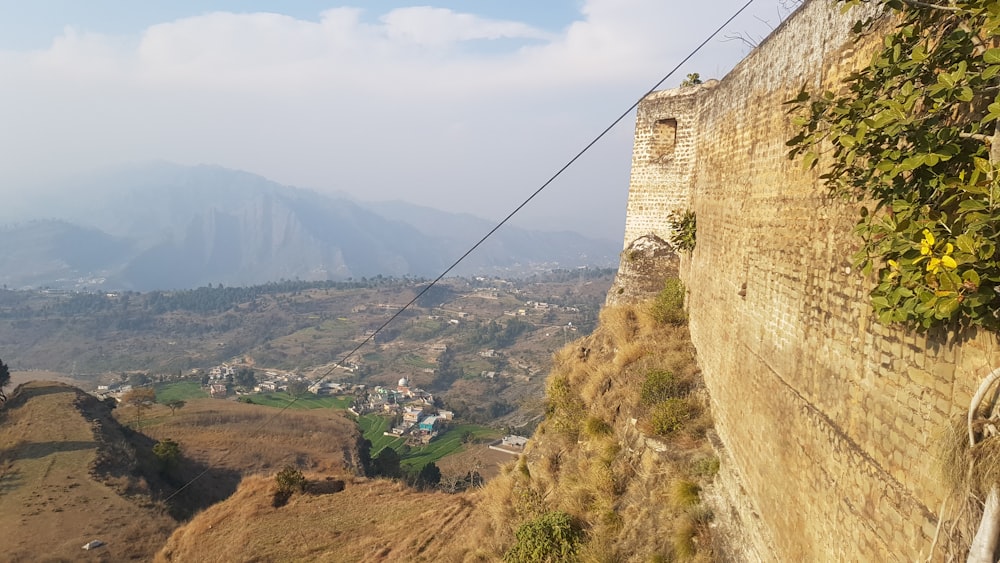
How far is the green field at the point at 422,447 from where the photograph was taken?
170 feet

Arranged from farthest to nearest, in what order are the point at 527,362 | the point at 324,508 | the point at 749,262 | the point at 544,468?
1. the point at 527,362
2. the point at 324,508
3. the point at 544,468
4. the point at 749,262

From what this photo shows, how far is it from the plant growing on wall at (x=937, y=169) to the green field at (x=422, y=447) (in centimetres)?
4658

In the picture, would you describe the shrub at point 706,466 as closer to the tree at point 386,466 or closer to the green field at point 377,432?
the tree at point 386,466

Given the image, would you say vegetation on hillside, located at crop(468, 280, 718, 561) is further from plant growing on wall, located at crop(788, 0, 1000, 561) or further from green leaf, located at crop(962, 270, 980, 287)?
green leaf, located at crop(962, 270, 980, 287)

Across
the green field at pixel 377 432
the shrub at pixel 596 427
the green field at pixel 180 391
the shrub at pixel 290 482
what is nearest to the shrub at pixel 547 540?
the shrub at pixel 596 427

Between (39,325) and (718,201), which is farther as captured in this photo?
(39,325)

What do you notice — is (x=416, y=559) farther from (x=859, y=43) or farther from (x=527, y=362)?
(x=527, y=362)

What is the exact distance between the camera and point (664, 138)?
477 inches

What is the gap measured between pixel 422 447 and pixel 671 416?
51.6 meters

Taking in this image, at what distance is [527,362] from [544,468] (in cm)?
8436

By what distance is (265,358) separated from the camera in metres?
102

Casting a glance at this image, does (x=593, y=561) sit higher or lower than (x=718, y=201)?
lower

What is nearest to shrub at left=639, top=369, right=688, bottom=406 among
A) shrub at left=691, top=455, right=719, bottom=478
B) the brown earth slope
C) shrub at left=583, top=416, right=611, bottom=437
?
shrub at left=583, top=416, right=611, bottom=437

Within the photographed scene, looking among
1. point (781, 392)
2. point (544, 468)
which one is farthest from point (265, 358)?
point (781, 392)
